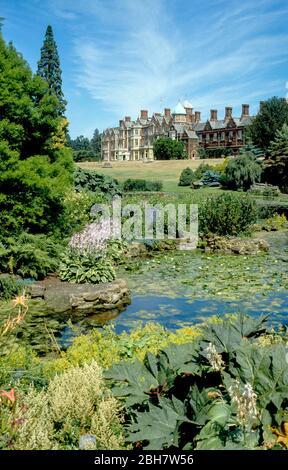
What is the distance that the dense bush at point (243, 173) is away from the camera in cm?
3522

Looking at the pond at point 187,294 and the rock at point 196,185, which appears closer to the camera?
the pond at point 187,294

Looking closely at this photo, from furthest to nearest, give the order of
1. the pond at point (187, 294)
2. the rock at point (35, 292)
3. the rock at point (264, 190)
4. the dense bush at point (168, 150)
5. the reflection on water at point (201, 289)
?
the dense bush at point (168, 150), the rock at point (264, 190), the rock at point (35, 292), the reflection on water at point (201, 289), the pond at point (187, 294)

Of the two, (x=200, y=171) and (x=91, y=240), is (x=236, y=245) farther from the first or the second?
(x=200, y=171)

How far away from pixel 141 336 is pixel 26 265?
4843mm

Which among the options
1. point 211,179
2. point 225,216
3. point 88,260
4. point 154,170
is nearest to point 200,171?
point 211,179

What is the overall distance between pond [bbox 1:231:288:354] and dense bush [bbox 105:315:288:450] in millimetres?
2900

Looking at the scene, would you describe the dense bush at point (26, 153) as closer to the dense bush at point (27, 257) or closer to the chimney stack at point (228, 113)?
the dense bush at point (27, 257)

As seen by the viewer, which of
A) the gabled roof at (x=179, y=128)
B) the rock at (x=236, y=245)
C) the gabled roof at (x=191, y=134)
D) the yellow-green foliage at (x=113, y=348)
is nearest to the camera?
the yellow-green foliage at (x=113, y=348)

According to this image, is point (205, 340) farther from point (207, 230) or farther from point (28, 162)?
point (207, 230)

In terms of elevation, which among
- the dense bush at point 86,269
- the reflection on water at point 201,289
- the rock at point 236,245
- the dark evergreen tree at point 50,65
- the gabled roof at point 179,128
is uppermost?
the dark evergreen tree at point 50,65

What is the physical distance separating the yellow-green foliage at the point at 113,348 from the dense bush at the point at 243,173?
31.0 m

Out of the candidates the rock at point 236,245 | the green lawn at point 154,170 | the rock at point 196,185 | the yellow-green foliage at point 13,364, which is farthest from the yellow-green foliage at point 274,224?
the green lawn at point 154,170

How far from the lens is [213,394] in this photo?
8.93ft

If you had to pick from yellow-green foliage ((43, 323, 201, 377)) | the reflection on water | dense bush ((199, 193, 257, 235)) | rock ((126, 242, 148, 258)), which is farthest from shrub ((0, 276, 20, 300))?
dense bush ((199, 193, 257, 235))
